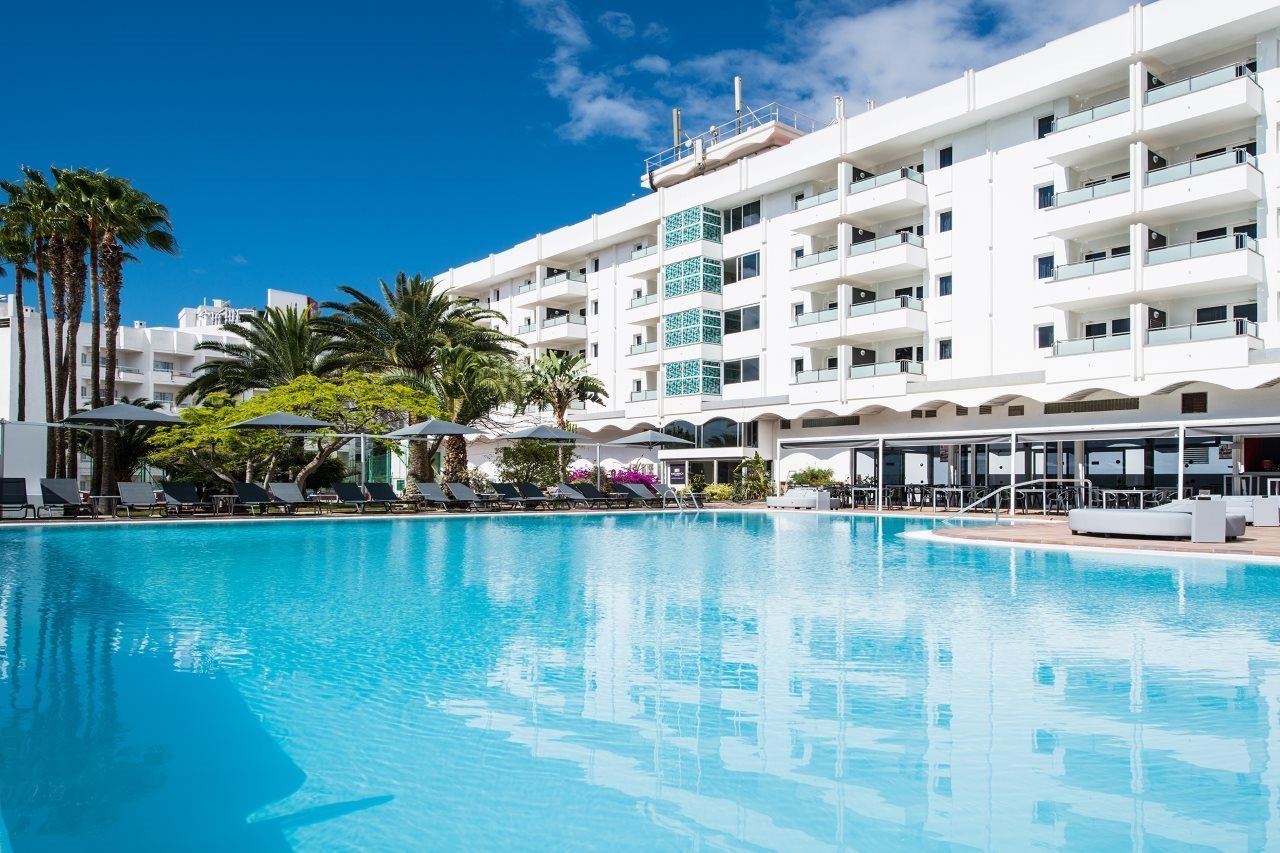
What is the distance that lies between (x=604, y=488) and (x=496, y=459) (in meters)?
6.34

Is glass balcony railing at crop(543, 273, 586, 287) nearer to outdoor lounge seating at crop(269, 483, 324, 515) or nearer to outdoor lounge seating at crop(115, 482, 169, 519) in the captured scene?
outdoor lounge seating at crop(269, 483, 324, 515)

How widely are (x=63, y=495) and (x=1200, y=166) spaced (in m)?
30.9

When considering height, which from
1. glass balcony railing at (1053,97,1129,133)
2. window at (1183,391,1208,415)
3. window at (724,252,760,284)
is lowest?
window at (1183,391,1208,415)

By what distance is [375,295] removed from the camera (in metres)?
36.5

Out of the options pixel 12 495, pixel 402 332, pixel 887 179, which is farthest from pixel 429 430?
pixel 887 179

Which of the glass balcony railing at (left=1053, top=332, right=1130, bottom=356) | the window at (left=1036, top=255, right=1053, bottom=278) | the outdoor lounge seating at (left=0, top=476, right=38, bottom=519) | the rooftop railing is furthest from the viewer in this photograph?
the rooftop railing

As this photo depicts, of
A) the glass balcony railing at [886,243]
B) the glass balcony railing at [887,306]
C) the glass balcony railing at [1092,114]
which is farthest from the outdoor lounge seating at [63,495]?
the glass balcony railing at [1092,114]

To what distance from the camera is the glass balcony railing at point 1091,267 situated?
26375mm

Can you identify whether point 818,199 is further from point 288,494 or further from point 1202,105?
point 288,494

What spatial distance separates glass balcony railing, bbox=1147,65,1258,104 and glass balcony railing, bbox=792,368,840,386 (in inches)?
521

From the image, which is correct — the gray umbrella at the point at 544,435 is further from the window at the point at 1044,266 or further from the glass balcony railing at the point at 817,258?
the window at the point at 1044,266

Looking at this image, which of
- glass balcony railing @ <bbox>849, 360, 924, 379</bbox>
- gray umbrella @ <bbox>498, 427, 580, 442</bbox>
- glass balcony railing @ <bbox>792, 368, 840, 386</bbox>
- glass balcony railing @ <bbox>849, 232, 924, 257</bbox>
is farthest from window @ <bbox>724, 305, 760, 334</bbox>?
gray umbrella @ <bbox>498, 427, 580, 442</bbox>

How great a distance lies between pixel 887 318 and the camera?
32.5m

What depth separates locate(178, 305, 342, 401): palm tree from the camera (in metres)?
33.2
